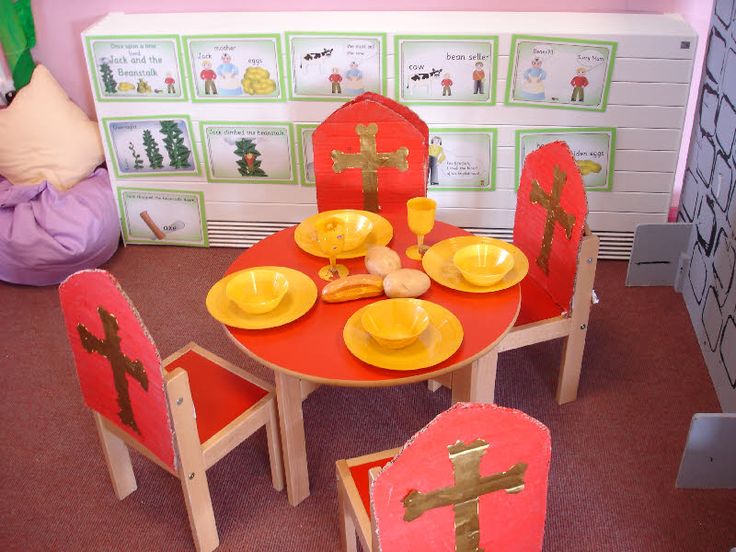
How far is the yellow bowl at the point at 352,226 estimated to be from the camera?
2230mm

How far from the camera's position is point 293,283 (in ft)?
6.87

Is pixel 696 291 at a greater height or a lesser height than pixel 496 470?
lesser

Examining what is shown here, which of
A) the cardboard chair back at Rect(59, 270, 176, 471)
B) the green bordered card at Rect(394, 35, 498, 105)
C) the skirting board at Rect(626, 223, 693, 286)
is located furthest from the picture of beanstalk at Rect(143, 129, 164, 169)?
the skirting board at Rect(626, 223, 693, 286)

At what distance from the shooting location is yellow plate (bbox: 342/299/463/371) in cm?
180

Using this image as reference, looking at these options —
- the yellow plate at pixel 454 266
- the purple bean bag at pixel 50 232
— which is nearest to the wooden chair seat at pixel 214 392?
the yellow plate at pixel 454 266

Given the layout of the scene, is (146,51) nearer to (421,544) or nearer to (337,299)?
(337,299)

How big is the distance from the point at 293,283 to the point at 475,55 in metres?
1.40

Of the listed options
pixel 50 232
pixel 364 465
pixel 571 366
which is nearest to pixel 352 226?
pixel 364 465

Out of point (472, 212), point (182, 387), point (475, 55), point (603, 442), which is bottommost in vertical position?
point (603, 442)

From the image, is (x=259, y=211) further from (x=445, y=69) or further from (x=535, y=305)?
(x=535, y=305)

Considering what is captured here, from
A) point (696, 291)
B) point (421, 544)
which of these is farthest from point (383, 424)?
point (696, 291)

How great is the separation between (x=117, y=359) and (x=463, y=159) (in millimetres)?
1804

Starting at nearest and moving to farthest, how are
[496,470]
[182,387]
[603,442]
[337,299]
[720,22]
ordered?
[496,470]
[182,387]
[337,299]
[603,442]
[720,22]

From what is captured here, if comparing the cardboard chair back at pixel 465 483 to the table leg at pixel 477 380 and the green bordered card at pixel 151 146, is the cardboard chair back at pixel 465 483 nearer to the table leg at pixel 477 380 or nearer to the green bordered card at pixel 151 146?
the table leg at pixel 477 380
